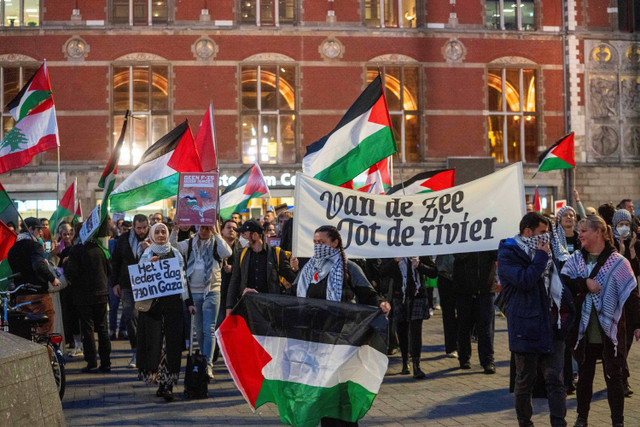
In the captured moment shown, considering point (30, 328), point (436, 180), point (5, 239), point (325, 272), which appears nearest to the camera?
point (325, 272)

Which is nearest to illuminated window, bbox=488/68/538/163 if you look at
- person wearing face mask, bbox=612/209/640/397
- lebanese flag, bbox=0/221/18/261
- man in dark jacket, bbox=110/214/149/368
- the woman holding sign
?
person wearing face mask, bbox=612/209/640/397

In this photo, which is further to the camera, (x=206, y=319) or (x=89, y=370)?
(x=89, y=370)

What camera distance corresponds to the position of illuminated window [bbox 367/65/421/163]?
25.8 meters

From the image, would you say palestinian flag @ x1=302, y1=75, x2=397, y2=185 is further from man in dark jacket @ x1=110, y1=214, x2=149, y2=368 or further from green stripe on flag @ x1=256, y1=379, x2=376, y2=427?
green stripe on flag @ x1=256, y1=379, x2=376, y2=427

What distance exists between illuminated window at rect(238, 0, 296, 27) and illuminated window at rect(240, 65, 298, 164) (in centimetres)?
127

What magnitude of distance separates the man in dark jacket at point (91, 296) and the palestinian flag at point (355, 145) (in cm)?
308

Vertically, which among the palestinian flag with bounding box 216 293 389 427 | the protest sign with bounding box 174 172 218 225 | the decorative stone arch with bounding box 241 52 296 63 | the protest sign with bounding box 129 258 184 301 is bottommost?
the palestinian flag with bounding box 216 293 389 427

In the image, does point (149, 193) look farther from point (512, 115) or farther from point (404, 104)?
point (512, 115)

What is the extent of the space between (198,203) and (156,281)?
1.42m

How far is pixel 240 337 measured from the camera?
256 inches

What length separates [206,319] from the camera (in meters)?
9.64

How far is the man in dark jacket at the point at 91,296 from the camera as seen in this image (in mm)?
10312

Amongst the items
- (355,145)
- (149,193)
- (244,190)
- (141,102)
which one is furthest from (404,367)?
(141,102)

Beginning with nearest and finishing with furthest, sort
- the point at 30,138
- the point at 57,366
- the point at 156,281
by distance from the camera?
the point at 57,366, the point at 156,281, the point at 30,138
